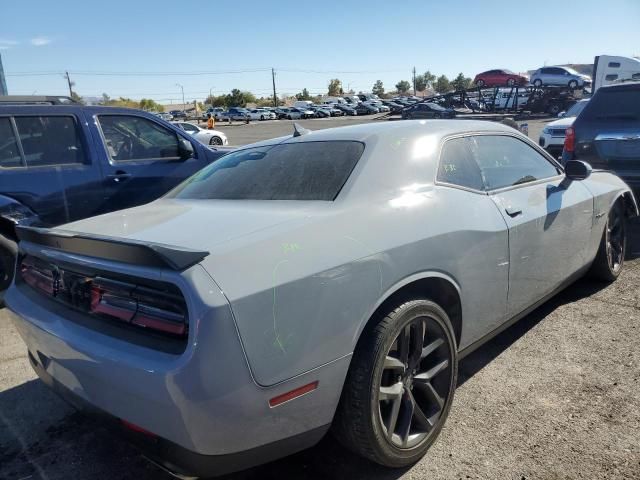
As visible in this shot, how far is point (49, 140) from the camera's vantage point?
201 inches

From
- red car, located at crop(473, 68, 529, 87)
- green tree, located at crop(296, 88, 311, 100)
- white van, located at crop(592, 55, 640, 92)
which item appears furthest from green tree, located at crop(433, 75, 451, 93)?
white van, located at crop(592, 55, 640, 92)

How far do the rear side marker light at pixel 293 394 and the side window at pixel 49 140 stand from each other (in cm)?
414

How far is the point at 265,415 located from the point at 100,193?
4025mm

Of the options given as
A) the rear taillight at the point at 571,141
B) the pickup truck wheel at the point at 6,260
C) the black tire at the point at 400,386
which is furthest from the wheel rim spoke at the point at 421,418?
the rear taillight at the point at 571,141

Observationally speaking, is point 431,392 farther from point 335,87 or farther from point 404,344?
point 335,87

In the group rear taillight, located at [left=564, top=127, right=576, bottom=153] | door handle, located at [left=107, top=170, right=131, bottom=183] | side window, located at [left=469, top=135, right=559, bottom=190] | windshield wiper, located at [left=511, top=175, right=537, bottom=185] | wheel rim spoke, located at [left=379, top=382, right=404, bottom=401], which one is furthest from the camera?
rear taillight, located at [left=564, top=127, right=576, bottom=153]

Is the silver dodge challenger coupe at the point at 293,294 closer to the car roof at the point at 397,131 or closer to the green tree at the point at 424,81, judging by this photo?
the car roof at the point at 397,131

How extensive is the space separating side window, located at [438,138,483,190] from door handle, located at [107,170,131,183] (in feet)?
11.8

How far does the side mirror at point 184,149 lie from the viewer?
19.4 ft

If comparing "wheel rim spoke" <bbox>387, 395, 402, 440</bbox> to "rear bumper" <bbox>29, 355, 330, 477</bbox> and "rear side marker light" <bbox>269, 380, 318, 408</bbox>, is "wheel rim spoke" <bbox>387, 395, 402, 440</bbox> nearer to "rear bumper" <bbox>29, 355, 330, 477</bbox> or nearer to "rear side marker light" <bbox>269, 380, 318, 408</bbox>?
"rear bumper" <bbox>29, 355, 330, 477</bbox>

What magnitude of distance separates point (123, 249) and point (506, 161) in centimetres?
254

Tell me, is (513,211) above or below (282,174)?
below

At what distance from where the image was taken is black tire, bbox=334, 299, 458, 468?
219cm

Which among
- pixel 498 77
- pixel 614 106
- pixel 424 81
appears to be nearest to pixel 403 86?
pixel 424 81
